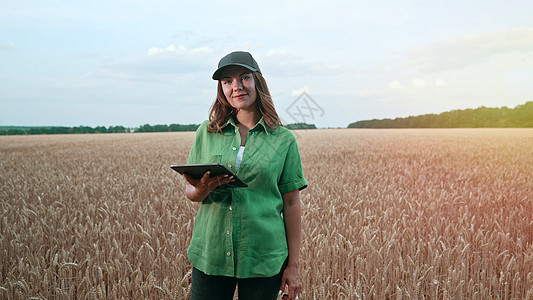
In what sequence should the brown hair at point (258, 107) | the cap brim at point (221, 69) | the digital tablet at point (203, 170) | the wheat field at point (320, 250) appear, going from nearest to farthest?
the digital tablet at point (203, 170), the cap brim at point (221, 69), the brown hair at point (258, 107), the wheat field at point (320, 250)

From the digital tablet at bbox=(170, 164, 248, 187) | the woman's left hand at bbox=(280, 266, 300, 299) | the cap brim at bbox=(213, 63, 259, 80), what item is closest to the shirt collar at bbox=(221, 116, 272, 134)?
the cap brim at bbox=(213, 63, 259, 80)

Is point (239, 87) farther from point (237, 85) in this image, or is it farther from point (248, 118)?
point (248, 118)

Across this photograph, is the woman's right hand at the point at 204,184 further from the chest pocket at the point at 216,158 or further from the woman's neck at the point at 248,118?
the woman's neck at the point at 248,118

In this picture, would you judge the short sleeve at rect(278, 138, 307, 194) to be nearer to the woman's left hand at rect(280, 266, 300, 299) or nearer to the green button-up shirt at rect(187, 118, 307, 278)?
the green button-up shirt at rect(187, 118, 307, 278)

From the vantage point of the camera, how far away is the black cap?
1.70 metres

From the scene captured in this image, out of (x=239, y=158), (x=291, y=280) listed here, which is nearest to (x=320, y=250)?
(x=291, y=280)

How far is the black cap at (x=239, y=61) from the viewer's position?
170cm

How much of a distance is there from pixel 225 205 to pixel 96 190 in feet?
16.3

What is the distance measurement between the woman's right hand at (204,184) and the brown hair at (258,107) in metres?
0.31

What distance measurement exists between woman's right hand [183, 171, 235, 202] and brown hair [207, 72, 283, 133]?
0.31 m

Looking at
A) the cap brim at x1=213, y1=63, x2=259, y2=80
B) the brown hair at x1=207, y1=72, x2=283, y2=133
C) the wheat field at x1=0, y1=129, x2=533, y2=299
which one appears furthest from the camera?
the wheat field at x1=0, y1=129, x2=533, y2=299

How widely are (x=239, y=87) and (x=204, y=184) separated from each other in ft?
1.53

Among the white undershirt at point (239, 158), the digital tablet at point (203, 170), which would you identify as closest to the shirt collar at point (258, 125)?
the white undershirt at point (239, 158)

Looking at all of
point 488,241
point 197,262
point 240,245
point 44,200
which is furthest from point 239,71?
point 44,200
